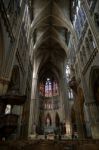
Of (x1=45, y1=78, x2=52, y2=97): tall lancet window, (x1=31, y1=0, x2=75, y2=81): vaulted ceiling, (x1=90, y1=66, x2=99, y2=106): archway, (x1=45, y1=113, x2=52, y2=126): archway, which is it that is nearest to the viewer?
(x1=90, y1=66, x2=99, y2=106): archway

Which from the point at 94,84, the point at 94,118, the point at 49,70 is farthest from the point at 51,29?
the point at 94,118

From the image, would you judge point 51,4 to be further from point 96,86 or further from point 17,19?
point 96,86

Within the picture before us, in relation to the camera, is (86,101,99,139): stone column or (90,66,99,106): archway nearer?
(86,101,99,139): stone column

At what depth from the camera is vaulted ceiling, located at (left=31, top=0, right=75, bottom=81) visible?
1927 cm

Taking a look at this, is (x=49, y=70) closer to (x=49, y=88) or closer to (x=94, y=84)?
(x=49, y=88)

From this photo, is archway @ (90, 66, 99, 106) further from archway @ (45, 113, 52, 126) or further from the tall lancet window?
the tall lancet window

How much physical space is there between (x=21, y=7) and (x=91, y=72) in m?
9.74

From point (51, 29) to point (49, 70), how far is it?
50.6 ft

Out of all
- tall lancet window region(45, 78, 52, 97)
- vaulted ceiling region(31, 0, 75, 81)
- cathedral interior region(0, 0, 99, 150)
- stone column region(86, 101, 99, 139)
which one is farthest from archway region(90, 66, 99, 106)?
tall lancet window region(45, 78, 52, 97)

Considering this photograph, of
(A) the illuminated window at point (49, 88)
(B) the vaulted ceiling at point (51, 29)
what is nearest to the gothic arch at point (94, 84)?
(B) the vaulted ceiling at point (51, 29)

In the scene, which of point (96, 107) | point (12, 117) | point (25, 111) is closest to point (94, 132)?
point (96, 107)

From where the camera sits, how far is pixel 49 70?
3738cm

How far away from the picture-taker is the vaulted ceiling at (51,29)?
63.2ft

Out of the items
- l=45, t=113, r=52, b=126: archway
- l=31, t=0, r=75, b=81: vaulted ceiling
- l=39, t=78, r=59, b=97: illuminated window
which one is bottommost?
l=45, t=113, r=52, b=126: archway
